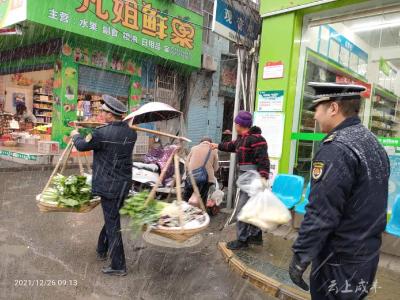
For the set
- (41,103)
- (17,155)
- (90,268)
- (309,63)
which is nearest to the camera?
(90,268)

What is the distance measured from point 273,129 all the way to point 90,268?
3.91 m

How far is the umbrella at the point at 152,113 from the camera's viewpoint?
4.40m

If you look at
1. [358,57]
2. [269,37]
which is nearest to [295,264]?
[269,37]

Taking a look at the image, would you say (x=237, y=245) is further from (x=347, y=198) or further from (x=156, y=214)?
(x=347, y=198)

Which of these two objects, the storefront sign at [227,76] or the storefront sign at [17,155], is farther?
the storefront sign at [227,76]

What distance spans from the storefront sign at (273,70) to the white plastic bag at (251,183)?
2835mm

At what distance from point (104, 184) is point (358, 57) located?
5777 millimetres

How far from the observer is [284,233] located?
582cm

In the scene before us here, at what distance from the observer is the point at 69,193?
166 inches

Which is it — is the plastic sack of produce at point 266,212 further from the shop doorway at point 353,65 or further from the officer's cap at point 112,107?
the shop doorway at point 353,65

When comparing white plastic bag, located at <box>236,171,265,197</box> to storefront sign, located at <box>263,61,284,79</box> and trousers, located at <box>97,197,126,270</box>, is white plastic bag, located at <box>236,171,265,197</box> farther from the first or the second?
storefront sign, located at <box>263,61,284,79</box>

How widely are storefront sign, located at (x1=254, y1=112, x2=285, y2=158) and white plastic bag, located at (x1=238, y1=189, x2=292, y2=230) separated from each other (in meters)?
3.06

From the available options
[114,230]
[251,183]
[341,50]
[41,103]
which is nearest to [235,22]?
[341,50]

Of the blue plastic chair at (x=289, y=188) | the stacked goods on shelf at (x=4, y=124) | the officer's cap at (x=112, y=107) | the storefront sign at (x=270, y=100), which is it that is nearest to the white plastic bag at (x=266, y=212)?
the officer's cap at (x=112, y=107)
